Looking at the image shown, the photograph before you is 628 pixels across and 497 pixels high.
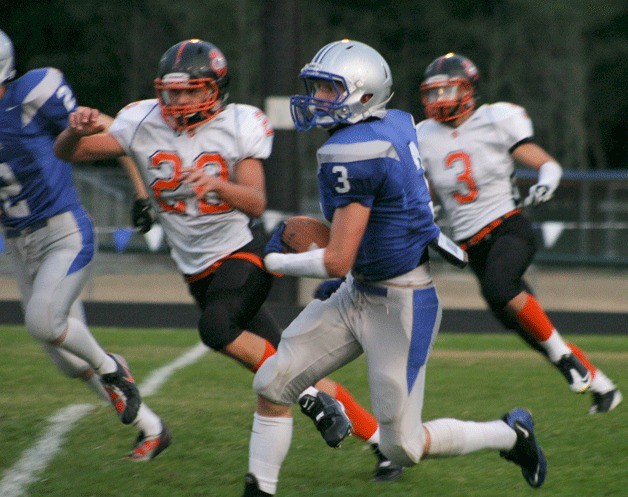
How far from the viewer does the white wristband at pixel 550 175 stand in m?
6.42

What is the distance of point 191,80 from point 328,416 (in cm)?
151

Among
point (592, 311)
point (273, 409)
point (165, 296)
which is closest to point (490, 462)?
point (273, 409)

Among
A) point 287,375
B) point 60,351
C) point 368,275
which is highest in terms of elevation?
point 368,275

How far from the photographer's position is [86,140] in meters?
5.25

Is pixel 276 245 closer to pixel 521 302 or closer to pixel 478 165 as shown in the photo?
pixel 521 302

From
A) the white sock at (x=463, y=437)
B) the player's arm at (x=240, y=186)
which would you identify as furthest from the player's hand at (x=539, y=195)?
the white sock at (x=463, y=437)

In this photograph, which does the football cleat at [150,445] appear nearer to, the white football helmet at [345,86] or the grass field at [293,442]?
the grass field at [293,442]

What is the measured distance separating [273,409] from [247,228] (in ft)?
3.74

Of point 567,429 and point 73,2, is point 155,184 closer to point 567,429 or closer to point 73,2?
point 567,429

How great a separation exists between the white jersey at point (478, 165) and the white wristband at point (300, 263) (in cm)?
263

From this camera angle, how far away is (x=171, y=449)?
5461 mm

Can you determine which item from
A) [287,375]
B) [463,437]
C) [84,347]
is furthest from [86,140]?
[463,437]

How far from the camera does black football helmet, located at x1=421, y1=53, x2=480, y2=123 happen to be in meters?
6.68

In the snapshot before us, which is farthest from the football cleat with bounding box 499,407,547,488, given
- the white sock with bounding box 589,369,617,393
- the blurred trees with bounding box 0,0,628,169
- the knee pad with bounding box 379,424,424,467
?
the blurred trees with bounding box 0,0,628,169
